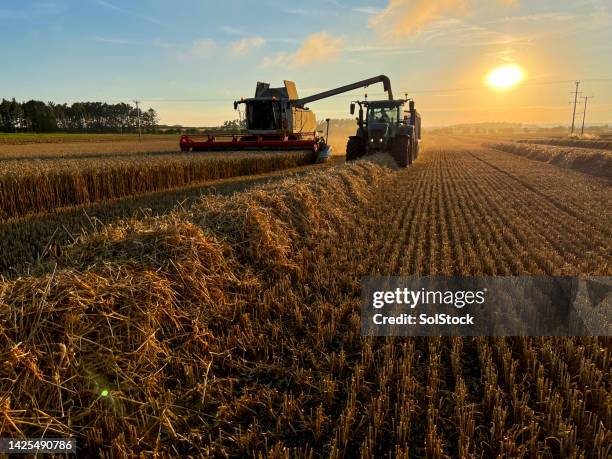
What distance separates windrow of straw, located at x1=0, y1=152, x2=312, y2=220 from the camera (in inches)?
327

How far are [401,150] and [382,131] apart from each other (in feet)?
4.13

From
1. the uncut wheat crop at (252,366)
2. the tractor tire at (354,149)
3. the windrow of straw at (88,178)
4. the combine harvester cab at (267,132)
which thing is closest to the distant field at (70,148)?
the combine harvester cab at (267,132)

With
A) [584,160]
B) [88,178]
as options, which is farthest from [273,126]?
[584,160]

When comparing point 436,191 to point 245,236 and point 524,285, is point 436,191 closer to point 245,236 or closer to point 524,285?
point 524,285

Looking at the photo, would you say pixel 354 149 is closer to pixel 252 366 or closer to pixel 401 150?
pixel 401 150

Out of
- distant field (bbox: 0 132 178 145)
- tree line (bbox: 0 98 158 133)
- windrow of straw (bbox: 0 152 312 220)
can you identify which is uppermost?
tree line (bbox: 0 98 158 133)

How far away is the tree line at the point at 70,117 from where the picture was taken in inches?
3091

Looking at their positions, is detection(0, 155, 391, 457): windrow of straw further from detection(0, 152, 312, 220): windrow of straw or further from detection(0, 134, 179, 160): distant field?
detection(0, 134, 179, 160): distant field

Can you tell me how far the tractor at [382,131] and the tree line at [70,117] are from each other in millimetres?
74342

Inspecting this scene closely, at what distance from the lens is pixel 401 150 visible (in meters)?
18.0

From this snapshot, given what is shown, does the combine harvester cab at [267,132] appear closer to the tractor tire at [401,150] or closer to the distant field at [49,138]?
the tractor tire at [401,150]

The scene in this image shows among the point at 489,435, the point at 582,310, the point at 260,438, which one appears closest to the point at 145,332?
the point at 260,438

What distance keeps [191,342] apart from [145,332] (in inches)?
16.7

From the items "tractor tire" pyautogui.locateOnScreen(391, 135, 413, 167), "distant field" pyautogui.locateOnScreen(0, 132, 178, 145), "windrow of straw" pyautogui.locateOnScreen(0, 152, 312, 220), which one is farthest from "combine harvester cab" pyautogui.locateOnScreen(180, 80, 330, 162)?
"distant field" pyautogui.locateOnScreen(0, 132, 178, 145)
